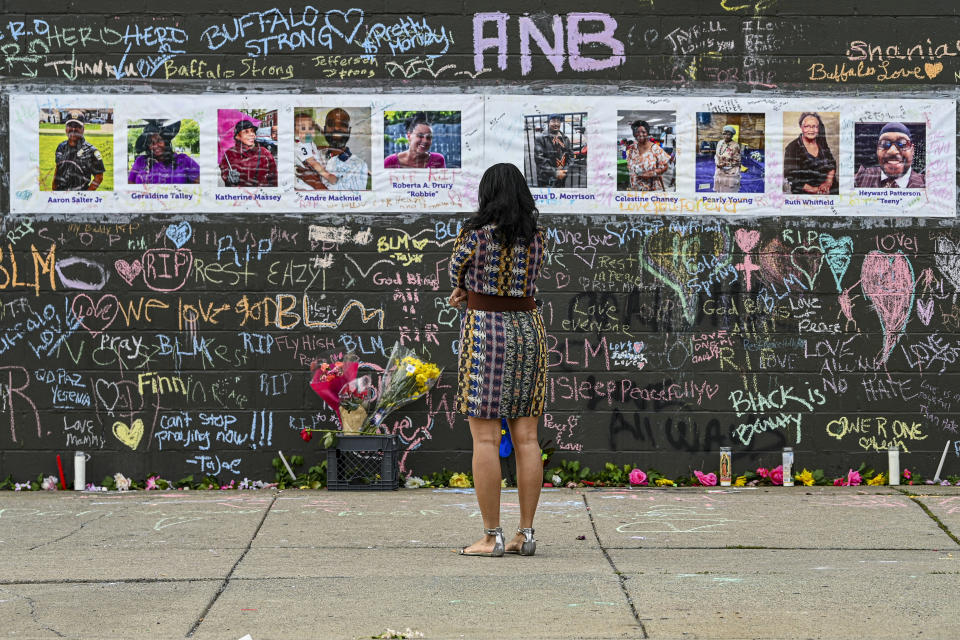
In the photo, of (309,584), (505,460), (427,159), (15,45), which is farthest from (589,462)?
(15,45)

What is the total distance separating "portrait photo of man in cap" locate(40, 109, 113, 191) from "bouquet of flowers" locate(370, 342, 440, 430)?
2163 millimetres

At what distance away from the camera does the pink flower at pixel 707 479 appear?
25.7 ft

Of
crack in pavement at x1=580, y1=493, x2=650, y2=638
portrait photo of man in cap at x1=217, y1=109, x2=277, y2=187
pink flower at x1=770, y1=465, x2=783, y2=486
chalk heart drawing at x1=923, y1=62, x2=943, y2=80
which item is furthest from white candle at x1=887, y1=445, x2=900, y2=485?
portrait photo of man in cap at x1=217, y1=109, x2=277, y2=187

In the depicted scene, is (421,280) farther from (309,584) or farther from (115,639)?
(115,639)

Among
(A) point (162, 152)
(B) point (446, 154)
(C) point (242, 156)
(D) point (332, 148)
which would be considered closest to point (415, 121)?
(B) point (446, 154)

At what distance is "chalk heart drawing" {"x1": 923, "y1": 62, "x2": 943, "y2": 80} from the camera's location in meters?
7.86

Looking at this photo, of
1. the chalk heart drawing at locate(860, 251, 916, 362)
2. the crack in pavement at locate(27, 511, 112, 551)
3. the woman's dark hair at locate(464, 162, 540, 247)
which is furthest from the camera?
the chalk heart drawing at locate(860, 251, 916, 362)

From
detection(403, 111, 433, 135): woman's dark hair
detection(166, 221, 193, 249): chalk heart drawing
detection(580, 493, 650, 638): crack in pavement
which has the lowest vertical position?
detection(580, 493, 650, 638): crack in pavement

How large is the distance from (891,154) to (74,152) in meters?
5.23

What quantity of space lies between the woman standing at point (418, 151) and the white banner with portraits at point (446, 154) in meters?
0.01

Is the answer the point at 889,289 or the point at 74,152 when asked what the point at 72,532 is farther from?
the point at 889,289

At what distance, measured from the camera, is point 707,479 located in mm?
7824

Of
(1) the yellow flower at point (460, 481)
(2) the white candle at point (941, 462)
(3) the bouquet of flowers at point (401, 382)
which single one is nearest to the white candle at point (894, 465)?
(2) the white candle at point (941, 462)

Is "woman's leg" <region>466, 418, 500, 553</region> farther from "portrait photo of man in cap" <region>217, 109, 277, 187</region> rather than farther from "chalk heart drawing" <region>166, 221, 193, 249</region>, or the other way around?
"chalk heart drawing" <region>166, 221, 193, 249</region>
